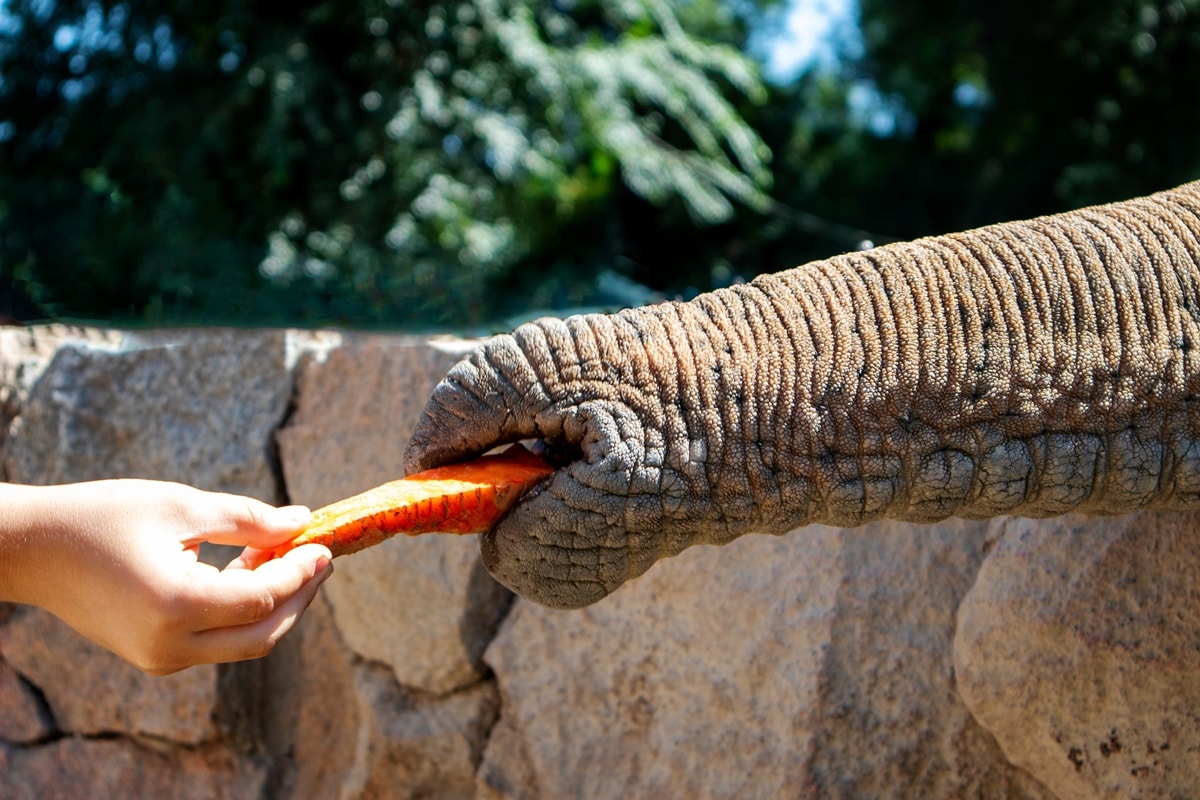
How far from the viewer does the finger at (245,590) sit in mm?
1489

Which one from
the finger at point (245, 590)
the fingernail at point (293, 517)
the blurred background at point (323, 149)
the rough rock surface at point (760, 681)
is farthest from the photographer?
the blurred background at point (323, 149)

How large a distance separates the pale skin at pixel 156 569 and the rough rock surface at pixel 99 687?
147 centimetres

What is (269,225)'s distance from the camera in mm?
6496

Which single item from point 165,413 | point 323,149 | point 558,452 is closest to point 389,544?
point 165,413

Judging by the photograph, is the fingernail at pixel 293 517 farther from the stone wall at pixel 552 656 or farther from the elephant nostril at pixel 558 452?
the stone wall at pixel 552 656

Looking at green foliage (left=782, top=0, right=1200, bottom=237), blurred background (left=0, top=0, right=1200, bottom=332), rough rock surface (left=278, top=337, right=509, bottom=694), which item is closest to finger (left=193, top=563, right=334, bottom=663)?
rough rock surface (left=278, top=337, right=509, bottom=694)

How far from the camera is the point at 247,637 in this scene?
5.05 ft

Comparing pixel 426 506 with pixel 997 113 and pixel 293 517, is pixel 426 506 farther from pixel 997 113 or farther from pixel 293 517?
pixel 997 113

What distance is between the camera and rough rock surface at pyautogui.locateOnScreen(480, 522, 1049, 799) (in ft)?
7.70

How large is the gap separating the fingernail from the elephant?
0.59ft

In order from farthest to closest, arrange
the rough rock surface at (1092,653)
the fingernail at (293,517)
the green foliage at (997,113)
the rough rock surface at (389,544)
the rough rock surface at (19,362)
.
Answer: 1. the green foliage at (997,113)
2. the rough rock surface at (19,362)
3. the rough rock surface at (389,544)
4. the rough rock surface at (1092,653)
5. the fingernail at (293,517)

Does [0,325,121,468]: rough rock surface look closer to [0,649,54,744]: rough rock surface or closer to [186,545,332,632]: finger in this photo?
[0,649,54,744]: rough rock surface

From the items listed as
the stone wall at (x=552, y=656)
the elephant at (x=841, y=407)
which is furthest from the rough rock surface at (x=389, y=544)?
the elephant at (x=841, y=407)

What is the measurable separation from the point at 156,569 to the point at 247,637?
0.15 m
